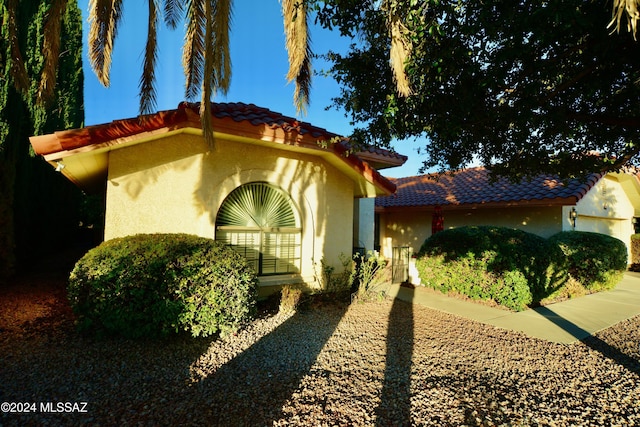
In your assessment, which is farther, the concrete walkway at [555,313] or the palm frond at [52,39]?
the concrete walkway at [555,313]

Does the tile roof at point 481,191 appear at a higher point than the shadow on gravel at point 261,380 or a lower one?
higher

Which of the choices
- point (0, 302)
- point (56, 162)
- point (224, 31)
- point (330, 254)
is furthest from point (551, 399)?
point (0, 302)

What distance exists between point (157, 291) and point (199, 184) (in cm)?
265

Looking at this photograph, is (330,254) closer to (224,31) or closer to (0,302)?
(224,31)

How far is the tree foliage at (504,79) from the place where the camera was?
4.35 meters

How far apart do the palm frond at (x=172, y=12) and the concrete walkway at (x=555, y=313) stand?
8.12 metres

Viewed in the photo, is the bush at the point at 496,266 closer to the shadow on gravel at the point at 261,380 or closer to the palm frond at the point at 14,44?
the shadow on gravel at the point at 261,380

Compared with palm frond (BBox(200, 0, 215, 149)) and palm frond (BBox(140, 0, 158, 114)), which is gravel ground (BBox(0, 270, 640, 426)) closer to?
palm frond (BBox(200, 0, 215, 149))

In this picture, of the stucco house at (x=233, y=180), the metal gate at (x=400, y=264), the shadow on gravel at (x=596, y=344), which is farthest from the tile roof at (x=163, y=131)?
the shadow on gravel at (x=596, y=344)

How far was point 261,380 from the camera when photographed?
150 inches

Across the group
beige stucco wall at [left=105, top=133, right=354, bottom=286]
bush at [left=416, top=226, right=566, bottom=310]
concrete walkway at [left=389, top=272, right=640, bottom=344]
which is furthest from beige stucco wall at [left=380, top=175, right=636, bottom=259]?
beige stucco wall at [left=105, top=133, right=354, bottom=286]

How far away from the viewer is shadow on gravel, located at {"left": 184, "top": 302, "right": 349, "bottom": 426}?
10.2 feet

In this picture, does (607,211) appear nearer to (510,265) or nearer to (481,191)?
(481,191)

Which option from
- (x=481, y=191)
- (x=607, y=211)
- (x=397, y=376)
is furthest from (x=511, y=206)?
(x=397, y=376)
